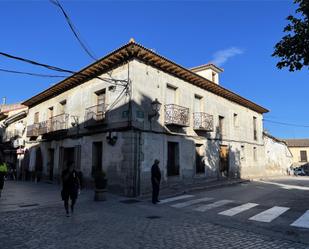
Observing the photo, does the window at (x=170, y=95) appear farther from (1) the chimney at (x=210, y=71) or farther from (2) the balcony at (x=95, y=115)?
(1) the chimney at (x=210, y=71)

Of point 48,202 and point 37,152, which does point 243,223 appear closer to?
point 48,202

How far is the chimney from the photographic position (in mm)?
20234

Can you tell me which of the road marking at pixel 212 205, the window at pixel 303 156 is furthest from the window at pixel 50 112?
the window at pixel 303 156

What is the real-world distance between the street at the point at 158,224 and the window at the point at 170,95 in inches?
221

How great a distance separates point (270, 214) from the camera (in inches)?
327

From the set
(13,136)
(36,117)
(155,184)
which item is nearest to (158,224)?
(155,184)

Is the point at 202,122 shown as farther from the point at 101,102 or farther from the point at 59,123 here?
the point at 59,123

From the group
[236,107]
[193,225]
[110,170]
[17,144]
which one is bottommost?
[193,225]

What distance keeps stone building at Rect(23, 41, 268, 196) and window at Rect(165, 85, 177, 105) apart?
0.05 m

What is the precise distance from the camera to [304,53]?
714 centimetres

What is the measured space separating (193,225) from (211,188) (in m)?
7.80

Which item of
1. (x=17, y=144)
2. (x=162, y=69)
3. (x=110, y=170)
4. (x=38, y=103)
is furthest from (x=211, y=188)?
(x=17, y=144)

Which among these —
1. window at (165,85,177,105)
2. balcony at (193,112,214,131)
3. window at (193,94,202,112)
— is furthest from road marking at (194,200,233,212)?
window at (193,94,202,112)

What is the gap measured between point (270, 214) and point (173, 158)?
7031 mm
